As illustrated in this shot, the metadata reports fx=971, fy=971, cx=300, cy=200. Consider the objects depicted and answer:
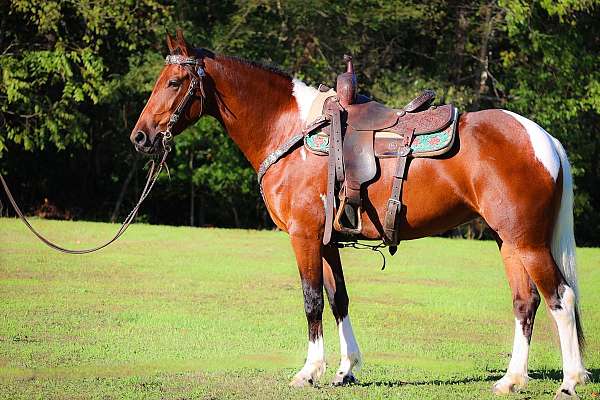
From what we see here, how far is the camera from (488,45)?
3047cm

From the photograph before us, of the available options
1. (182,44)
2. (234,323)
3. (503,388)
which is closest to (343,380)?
(503,388)

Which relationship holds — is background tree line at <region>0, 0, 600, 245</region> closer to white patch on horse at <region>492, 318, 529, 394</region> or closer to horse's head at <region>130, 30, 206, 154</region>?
horse's head at <region>130, 30, 206, 154</region>

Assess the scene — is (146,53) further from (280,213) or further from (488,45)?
(280,213)

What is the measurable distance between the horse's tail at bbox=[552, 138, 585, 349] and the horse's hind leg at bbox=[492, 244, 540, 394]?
33 centimetres

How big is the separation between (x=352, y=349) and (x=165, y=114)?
246 cm

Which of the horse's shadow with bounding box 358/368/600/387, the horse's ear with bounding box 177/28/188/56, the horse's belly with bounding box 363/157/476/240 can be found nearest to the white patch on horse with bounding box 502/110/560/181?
the horse's belly with bounding box 363/157/476/240

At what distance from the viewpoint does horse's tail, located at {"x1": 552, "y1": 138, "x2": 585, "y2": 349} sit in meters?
7.33

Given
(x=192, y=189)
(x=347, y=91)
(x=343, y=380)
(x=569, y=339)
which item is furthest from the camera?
(x=192, y=189)

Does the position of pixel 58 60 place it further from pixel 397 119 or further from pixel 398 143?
pixel 398 143

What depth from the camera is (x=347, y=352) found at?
7.88 metres

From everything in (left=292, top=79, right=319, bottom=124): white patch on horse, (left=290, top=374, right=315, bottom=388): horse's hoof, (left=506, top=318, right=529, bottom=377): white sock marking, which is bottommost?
(left=290, top=374, right=315, bottom=388): horse's hoof

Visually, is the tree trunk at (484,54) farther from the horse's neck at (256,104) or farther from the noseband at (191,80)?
the noseband at (191,80)

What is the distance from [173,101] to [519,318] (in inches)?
130

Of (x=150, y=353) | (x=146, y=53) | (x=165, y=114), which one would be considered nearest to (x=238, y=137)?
(x=165, y=114)
